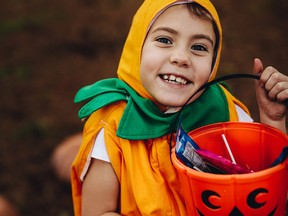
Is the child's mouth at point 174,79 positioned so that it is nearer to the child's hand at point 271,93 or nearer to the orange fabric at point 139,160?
the orange fabric at point 139,160

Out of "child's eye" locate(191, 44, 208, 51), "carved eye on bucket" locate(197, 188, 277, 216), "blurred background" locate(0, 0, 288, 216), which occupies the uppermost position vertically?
"child's eye" locate(191, 44, 208, 51)

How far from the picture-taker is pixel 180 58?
68.3 inches

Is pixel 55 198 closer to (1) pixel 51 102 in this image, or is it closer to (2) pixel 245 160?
(1) pixel 51 102

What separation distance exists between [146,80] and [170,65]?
135 mm

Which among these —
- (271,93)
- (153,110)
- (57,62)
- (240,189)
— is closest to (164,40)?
(153,110)

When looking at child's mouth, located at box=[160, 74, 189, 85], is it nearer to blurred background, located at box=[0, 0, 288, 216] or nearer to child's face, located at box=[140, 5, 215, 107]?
child's face, located at box=[140, 5, 215, 107]

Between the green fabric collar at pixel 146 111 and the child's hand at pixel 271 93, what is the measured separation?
0.67 feet

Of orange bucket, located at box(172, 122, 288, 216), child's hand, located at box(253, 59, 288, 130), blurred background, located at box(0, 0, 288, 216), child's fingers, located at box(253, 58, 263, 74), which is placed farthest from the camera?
blurred background, located at box(0, 0, 288, 216)

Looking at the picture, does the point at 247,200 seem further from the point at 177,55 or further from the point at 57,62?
the point at 57,62

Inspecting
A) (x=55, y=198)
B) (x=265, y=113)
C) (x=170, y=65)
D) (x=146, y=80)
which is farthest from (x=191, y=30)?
(x=55, y=198)

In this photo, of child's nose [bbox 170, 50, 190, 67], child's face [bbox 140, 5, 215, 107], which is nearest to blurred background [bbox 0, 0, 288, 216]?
child's face [bbox 140, 5, 215, 107]

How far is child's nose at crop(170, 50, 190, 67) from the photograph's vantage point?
1.74m

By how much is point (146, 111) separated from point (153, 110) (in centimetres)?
4

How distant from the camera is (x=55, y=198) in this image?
3398 millimetres
